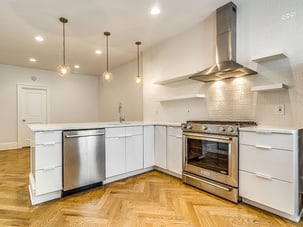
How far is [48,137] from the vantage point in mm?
2240

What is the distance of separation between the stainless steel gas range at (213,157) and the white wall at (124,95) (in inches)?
100

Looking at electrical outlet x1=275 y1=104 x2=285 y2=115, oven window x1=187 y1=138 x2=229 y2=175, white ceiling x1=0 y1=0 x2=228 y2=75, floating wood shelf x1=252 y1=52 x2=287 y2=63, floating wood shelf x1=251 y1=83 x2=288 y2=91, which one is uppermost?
white ceiling x1=0 y1=0 x2=228 y2=75

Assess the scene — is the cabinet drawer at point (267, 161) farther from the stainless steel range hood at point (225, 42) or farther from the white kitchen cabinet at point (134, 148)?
the white kitchen cabinet at point (134, 148)

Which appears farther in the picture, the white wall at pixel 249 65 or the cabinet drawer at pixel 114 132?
the cabinet drawer at pixel 114 132

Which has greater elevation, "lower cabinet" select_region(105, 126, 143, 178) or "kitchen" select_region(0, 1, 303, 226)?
"kitchen" select_region(0, 1, 303, 226)

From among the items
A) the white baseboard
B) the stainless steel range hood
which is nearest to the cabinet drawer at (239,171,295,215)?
the stainless steel range hood

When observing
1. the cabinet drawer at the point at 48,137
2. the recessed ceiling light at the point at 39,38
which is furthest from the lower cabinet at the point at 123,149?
the recessed ceiling light at the point at 39,38

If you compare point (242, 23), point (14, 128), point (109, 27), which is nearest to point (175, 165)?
point (242, 23)

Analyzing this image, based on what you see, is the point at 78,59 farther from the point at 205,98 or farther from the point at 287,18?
the point at 287,18

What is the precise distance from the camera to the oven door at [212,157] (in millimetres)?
2221

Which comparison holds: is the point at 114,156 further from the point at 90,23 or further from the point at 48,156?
the point at 90,23

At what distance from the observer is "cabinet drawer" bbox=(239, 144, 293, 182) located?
5.90ft

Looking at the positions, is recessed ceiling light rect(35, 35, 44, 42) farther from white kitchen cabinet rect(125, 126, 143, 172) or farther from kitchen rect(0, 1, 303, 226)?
white kitchen cabinet rect(125, 126, 143, 172)

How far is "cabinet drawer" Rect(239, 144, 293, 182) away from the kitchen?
51cm
